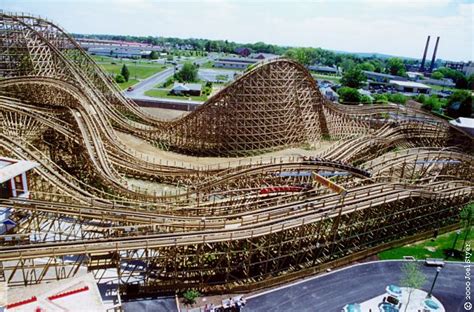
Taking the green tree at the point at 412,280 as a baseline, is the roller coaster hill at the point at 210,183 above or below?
above

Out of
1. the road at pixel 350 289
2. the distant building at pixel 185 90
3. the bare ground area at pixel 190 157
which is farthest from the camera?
the distant building at pixel 185 90

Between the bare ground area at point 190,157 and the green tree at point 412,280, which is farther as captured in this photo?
the bare ground area at point 190,157

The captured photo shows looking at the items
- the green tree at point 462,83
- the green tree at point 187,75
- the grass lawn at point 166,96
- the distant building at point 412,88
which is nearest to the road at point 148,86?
the grass lawn at point 166,96

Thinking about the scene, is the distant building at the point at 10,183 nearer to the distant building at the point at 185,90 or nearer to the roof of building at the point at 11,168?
the roof of building at the point at 11,168

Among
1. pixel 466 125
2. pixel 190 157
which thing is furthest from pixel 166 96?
pixel 466 125

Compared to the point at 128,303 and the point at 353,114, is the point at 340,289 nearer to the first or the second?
the point at 128,303

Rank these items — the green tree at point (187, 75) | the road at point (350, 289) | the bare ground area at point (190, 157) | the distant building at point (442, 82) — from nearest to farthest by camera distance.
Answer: the road at point (350, 289), the bare ground area at point (190, 157), the green tree at point (187, 75), the distant building at point (442, 82)
